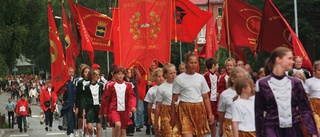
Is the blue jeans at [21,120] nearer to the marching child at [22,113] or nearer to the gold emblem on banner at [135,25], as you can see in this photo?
the marching child at [22,113]

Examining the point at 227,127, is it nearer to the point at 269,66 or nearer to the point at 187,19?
the point at 269,66

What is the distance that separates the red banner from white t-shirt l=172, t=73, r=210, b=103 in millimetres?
9003

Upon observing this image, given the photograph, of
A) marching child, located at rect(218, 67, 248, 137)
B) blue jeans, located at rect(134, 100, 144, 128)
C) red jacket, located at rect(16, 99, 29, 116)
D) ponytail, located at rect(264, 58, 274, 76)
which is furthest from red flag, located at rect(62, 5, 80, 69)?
ponytail, located at rect(264, 58, 274, 76)

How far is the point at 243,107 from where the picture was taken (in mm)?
11656

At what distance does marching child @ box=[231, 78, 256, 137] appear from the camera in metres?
11.6

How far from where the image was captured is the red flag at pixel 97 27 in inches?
1104

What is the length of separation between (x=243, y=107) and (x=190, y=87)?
2476mm

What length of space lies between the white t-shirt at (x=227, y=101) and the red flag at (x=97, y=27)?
14.6m

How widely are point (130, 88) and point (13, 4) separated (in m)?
19.4

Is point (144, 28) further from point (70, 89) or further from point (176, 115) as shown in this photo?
point (176, 115)

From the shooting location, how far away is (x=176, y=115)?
14445 millimetres

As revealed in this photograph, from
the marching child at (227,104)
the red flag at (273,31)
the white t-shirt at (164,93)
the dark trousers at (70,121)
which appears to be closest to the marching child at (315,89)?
the red flag at (273,31)

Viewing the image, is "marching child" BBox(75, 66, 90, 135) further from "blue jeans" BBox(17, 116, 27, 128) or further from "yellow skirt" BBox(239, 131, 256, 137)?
"blue jeans" BBox(17, 116, 27, 128)

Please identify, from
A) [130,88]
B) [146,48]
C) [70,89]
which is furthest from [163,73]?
[70,89]
